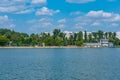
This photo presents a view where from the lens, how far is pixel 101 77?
1820 inches

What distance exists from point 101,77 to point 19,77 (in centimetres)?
1316

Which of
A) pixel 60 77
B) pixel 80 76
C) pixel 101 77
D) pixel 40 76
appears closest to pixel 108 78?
pixel 101 77

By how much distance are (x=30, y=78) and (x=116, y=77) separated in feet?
44.9

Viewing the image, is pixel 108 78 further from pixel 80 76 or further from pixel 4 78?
pixel 4 78

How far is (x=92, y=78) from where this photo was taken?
1768 inches

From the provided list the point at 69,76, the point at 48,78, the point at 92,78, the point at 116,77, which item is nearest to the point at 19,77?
the point at 48,78

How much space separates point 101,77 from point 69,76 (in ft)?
17.3

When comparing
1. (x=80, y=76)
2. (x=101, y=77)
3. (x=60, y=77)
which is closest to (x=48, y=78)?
(x=60, y=77)

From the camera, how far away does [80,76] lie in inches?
1857

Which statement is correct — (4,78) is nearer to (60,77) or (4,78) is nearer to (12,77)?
(12,77)

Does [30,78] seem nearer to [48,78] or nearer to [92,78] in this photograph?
[48,78]

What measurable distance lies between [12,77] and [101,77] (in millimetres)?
14292

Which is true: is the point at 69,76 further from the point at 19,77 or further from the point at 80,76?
the point at 19,77

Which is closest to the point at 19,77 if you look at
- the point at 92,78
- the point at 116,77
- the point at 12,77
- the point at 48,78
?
the point at 12,77
